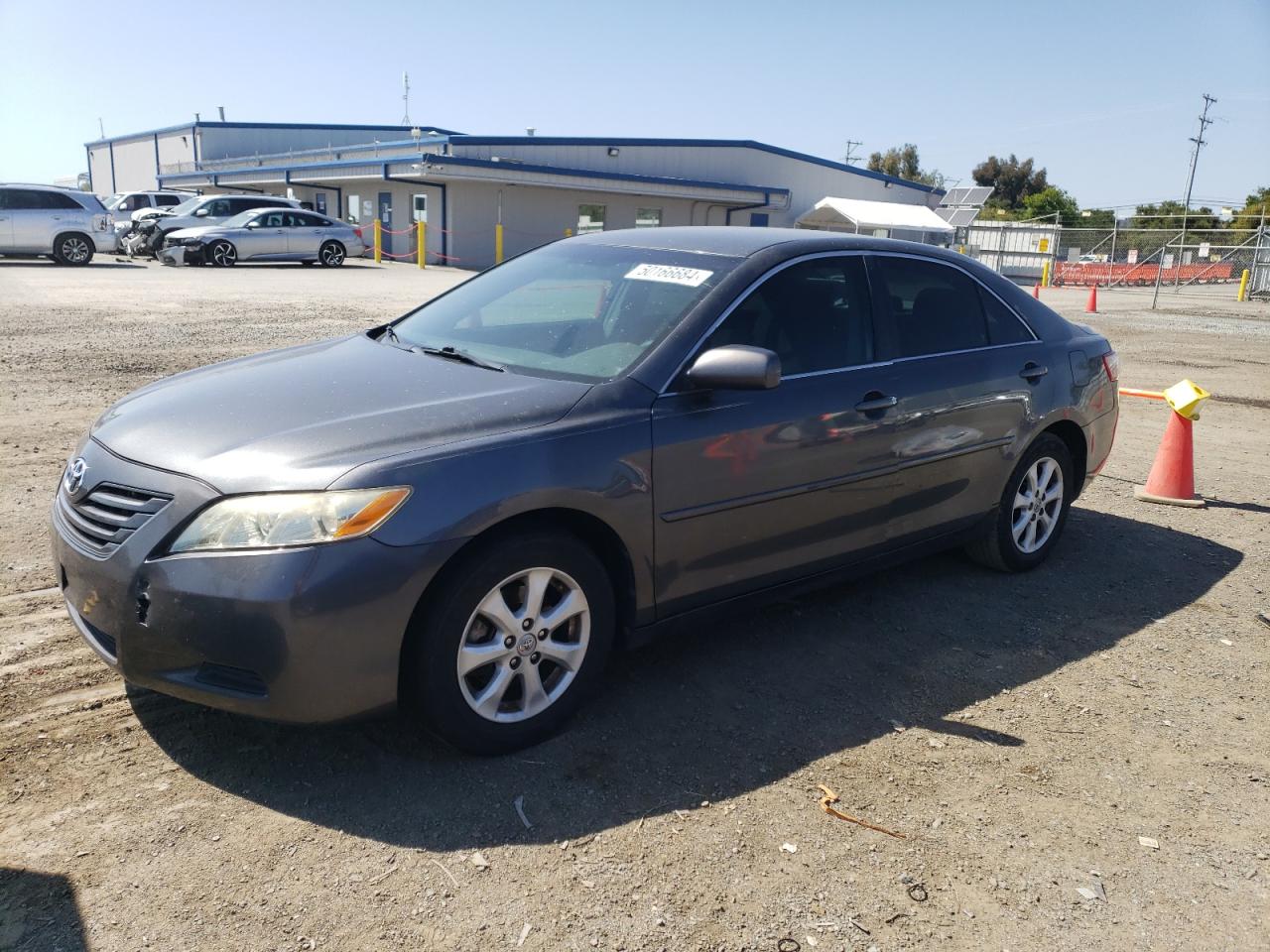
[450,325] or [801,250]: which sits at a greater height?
[801,250]

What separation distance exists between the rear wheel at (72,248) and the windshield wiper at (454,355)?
23.3 metres

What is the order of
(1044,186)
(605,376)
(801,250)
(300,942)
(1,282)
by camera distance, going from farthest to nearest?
1. (1044,186)
2. (1,282)
3. (801,250)
4. (605,376)
5. (300,942)

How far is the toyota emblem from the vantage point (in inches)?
132

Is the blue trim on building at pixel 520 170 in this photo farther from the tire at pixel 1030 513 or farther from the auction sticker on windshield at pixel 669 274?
the auction sticker on windshield at pixel 669 274

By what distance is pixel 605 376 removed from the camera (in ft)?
12.0

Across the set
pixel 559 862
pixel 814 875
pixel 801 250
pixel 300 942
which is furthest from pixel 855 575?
pixel 300 942

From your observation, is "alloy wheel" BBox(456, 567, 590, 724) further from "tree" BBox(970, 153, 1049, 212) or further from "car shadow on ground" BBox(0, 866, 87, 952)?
"tree" BBox(970, 153, 1049, 212)

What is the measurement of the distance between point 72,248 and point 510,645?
24664 mm

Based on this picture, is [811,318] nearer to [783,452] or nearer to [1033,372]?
[783,452]

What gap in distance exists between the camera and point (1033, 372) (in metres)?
5.18

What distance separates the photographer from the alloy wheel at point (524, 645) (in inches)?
127

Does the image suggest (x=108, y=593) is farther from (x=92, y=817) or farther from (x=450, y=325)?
(x=450, y=325)

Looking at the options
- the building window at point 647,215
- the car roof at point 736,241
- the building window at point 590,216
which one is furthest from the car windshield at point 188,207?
the car roof at point 736,241

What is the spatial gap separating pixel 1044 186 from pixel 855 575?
10241cm
